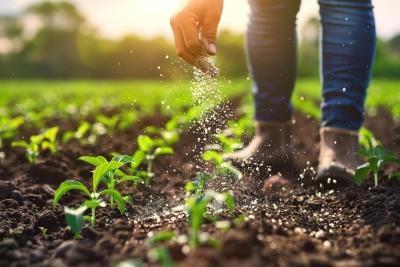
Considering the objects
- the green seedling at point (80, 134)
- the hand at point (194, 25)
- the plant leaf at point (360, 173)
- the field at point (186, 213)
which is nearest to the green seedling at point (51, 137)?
the field at point (186, 213)

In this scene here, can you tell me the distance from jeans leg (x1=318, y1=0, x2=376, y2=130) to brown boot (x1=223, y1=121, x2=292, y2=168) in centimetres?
48

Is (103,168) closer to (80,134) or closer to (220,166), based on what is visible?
(220,166)

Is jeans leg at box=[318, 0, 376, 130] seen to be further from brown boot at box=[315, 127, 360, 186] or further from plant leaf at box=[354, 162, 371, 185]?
plant leaf at box=[354, 162, 371, 185]

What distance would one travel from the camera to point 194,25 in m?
2.37

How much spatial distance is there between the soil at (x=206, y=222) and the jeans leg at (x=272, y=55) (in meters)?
0.51

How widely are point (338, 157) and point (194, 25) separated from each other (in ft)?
4.33

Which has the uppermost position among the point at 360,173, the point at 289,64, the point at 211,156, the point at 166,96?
the point at 289,64

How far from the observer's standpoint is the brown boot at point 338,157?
291 cm

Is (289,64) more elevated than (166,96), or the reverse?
(289,64)

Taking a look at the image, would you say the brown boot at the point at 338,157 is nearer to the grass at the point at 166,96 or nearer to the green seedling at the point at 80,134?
the grass at the point at 166,96

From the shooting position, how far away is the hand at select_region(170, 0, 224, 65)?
7.71 feet

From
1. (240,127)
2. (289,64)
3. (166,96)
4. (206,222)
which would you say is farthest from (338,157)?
(166,96)

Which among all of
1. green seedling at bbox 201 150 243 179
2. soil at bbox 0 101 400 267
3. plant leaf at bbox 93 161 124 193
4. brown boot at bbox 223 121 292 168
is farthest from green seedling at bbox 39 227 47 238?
brown boot at bbox 223 121 292 168

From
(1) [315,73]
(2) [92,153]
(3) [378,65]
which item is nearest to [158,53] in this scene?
(1) [315,73]
